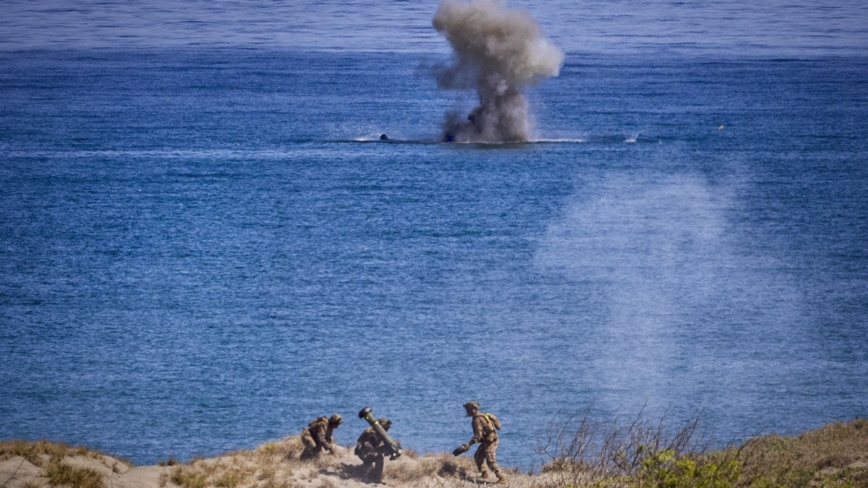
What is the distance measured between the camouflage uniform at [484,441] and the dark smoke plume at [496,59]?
61.8 meters

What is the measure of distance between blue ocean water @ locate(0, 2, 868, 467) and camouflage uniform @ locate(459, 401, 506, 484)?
32.1ft

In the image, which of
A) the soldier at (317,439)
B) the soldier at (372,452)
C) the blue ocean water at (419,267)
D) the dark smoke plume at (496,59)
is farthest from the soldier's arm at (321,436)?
the dark smoke plume at (496,59)

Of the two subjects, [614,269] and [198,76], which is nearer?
[614,269]

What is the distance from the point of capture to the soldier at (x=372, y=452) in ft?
83.6

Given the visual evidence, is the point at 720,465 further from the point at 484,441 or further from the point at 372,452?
the point at 372,452

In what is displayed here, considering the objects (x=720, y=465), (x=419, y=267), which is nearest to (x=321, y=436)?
(x=720, y=465)

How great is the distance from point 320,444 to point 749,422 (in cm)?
1881

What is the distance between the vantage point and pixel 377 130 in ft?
335

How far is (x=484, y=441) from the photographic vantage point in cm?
2544

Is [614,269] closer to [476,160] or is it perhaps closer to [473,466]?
[476,160]

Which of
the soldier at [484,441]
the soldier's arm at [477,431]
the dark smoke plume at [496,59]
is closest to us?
the soldier's arm at [477,431]

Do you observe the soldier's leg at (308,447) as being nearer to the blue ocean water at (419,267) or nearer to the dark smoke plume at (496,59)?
the blue ocean water at (419,267)

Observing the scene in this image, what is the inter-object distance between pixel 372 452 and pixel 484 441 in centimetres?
239

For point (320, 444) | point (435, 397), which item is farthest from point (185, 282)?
point (320, 444)
